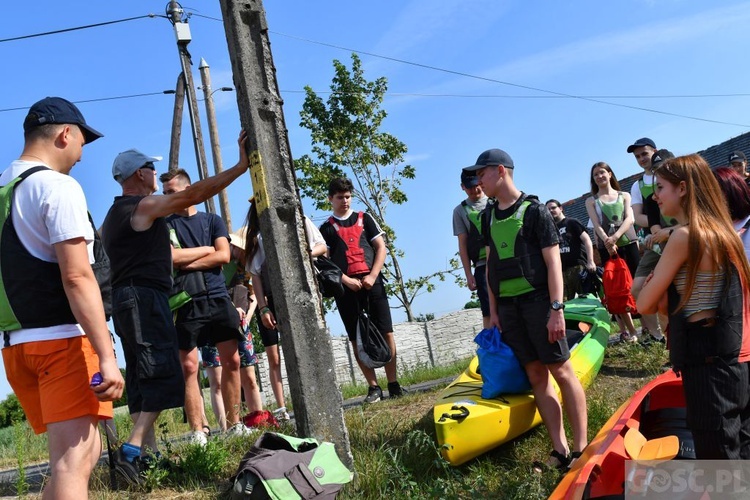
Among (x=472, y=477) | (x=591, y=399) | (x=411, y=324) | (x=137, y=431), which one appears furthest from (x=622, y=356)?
(x=411, y=324)

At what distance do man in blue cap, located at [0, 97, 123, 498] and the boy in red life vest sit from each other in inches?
164

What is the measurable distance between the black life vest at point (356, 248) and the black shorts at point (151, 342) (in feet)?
9.23

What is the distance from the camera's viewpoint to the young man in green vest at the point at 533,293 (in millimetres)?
4801

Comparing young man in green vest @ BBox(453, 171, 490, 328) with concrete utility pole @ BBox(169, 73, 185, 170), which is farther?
concrete utility pole @ BBox(169, 73, 185, 170)

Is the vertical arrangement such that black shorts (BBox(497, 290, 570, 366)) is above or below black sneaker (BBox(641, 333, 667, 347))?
above

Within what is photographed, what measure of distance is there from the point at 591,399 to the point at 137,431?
3.64m

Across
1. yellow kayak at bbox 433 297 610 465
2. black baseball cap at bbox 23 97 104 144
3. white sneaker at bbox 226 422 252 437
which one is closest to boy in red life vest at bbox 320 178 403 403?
yellow kayak at bbox 433 297 610 465

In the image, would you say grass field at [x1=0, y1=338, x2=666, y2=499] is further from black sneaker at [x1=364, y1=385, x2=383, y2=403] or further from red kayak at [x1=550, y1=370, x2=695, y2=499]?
black sneaker at [x1=364, y1=385, x2=383, y2=403]

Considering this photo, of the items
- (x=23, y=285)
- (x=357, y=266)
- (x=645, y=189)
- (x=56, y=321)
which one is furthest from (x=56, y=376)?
(x=645, y=189)

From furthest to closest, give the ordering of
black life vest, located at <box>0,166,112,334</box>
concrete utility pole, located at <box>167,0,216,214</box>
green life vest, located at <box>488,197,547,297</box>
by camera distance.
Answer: concrete utility pole, located at <box>167,0,216,214</box> < green life vest, located at <box>488,197,547,297</box> < black life vest, located at <box>0,166,112,334</box>

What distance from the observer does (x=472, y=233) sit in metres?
7.61

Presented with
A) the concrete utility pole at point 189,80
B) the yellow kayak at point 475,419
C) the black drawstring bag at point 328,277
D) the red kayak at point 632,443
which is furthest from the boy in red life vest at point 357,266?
the concrete utility pole at point 189,80

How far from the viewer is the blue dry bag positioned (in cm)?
524

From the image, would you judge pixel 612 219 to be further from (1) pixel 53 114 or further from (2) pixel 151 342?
(1) pixel 53 114
